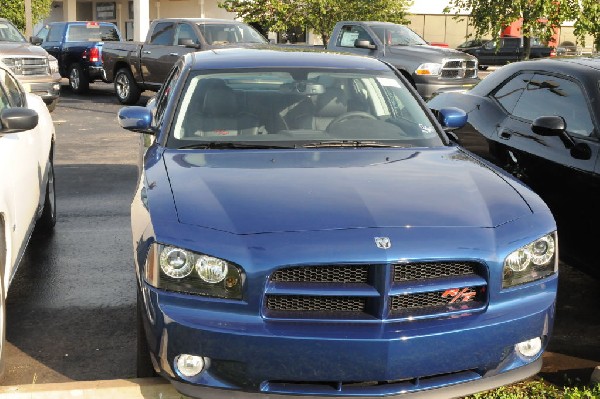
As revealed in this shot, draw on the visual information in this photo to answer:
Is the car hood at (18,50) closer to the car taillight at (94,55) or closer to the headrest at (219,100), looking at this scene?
the car taillight at (94,55)

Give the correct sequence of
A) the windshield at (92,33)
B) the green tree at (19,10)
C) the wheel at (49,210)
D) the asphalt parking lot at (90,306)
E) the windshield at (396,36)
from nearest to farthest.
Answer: the asphalt parking lot at (90,306), the wheel at (49,210), the windshield at (396,36), the windshield at (92,33), the green tree at (19,10)

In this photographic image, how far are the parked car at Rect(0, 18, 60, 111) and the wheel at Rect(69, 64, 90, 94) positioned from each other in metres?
5.24

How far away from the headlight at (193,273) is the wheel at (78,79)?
64.5 feet

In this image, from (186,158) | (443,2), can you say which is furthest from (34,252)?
(443,2)

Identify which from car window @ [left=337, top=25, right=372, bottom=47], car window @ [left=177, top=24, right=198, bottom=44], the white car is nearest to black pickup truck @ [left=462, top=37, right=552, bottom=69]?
car window @ [left=337, top=25, right=372, bottom=47]

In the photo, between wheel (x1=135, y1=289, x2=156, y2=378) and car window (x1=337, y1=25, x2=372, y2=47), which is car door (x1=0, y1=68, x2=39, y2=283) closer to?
wheel (x1=135, y1=289, x2=156, y2=378)

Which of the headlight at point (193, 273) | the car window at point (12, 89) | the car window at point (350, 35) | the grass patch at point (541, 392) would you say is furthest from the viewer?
the car window at point (350, 35)

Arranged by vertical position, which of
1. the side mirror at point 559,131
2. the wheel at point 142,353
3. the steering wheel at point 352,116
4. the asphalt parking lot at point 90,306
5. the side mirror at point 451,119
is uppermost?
the steering wheel at point 352,116

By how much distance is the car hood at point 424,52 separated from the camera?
17.7m

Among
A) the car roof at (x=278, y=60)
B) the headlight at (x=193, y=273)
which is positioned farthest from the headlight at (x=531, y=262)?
the car roof at (x=278, y=60)

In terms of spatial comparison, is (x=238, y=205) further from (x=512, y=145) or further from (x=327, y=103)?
(x=512, y=145)

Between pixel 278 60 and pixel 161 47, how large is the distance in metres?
13.6

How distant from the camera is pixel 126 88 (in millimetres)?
19781

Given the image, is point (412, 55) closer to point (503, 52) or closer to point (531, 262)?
point (531, 262)
